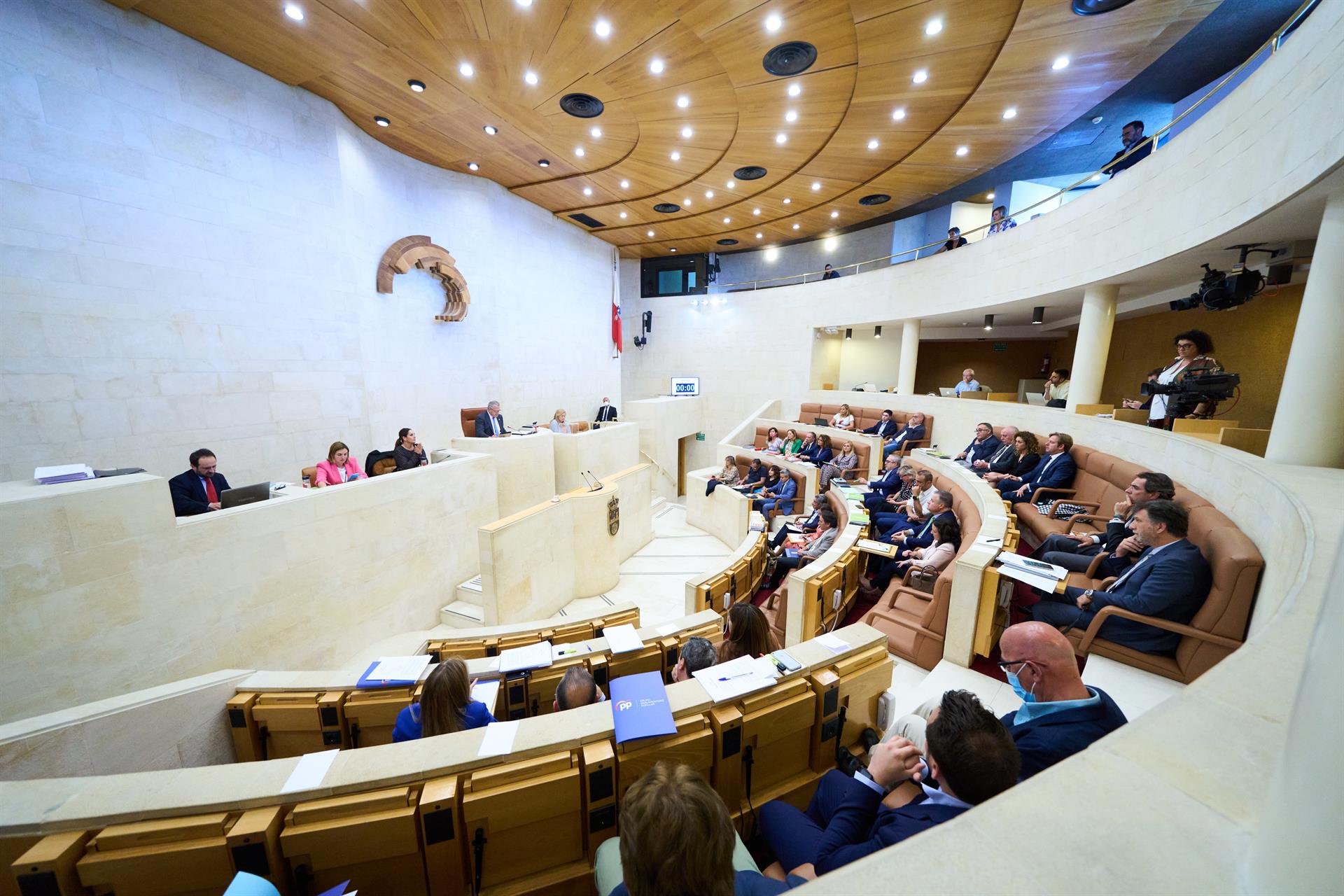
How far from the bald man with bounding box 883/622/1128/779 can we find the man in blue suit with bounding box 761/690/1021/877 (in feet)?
0.94

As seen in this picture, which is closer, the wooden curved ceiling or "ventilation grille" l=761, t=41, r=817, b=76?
the wooden curved ceiling

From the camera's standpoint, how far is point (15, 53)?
3.79 metres

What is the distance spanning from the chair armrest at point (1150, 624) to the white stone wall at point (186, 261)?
25.4ft

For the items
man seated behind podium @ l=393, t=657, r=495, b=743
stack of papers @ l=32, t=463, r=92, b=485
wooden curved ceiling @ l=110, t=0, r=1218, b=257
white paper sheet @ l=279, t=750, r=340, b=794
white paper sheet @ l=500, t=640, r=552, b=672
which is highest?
wooden curved ceiling @ l=110, t=0, r=1218, b=257

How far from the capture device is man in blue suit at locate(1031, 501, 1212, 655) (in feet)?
7.59

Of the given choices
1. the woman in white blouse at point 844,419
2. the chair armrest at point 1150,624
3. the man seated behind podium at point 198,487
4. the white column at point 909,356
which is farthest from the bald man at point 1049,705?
the white column at point 909,356

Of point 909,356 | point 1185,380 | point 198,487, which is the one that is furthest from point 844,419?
point 198,487

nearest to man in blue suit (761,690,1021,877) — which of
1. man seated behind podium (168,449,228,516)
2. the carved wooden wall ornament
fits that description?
man seated behind podium (168,449,228,516)

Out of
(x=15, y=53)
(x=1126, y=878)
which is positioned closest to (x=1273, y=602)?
(x=1126, y=878)

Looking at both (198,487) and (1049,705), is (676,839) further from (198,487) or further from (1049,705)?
(198,487)

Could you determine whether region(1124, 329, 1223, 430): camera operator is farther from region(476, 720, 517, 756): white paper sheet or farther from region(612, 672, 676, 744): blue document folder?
region(476, 720, 517, 756): white paper sheet

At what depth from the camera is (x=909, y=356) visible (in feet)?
33.2

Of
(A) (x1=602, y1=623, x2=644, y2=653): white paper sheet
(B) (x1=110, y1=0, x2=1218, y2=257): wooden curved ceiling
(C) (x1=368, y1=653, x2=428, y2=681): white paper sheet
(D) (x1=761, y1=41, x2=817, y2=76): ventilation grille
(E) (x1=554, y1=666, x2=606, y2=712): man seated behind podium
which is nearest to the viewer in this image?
(E) (x1=554, y1=666, x2=606, y2=712): man seated behind podium

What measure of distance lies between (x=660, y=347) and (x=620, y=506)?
8429mm
